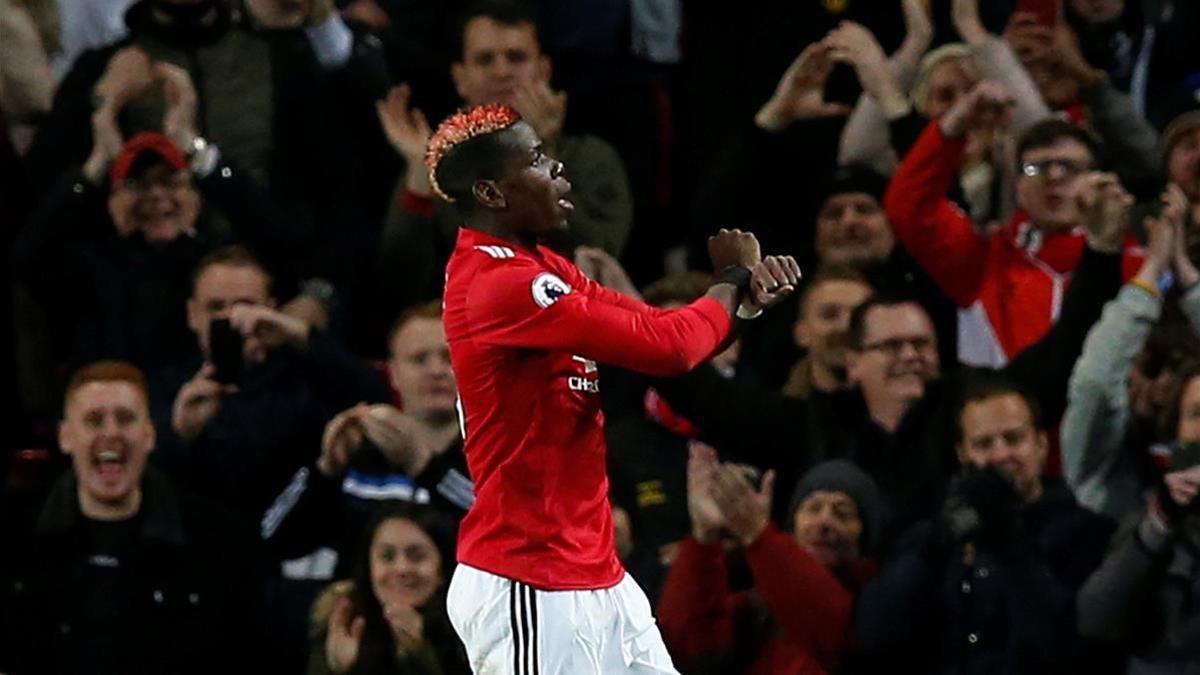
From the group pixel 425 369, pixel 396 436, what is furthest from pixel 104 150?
pixel 396 436

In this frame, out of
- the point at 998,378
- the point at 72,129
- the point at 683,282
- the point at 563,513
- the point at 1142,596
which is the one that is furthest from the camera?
the point at 72,129

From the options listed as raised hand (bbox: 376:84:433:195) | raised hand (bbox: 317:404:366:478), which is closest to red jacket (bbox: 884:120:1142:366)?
raised hand (bbox: 376:84:433:195)

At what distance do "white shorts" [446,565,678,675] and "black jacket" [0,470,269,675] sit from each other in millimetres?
2709

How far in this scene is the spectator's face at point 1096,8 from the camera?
11.7 meters

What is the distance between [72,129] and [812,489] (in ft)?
12.6

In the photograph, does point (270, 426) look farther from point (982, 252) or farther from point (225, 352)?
point (982, 252)

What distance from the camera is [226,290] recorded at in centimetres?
1045

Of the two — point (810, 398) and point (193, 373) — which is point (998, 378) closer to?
point (810, 398)

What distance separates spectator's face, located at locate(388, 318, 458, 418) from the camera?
9.85 metres

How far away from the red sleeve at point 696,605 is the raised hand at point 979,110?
221cm

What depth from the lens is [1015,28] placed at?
37.7 ft

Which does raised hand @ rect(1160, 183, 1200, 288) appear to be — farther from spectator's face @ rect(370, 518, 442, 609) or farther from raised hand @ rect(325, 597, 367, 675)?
raised hand @ rect(325, 597, 367, 675)

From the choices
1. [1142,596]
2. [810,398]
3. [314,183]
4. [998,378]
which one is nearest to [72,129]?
[314,183]

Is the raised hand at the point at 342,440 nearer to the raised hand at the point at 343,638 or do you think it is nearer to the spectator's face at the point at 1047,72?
the raised hand at the point at 343,638
